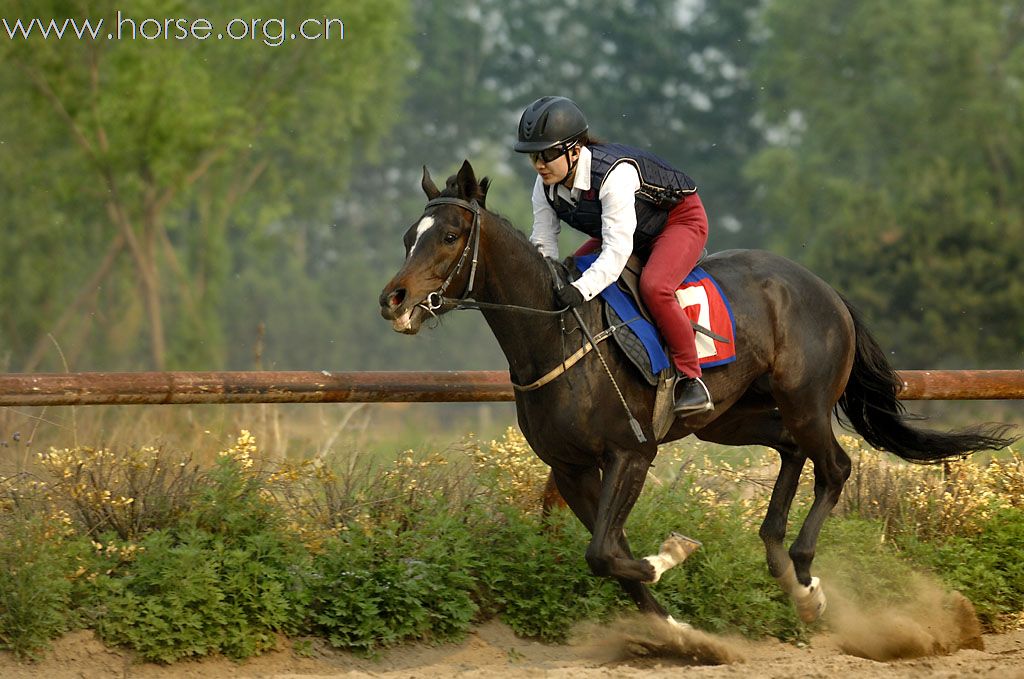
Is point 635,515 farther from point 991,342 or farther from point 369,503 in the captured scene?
point 991,342

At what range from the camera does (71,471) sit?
22.7ft

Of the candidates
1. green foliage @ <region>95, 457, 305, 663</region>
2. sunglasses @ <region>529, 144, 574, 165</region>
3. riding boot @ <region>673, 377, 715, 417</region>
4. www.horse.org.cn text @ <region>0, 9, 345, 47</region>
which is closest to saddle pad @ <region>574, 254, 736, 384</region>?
riding boot @ <region>673, 377, 715, 417</region>

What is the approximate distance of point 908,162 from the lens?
40.7 m

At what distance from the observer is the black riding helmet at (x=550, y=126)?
6.18 meters

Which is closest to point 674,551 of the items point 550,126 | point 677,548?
point 677,548

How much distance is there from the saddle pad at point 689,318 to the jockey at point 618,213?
0.10 meters

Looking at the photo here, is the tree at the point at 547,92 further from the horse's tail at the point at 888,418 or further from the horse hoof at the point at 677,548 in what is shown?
the horse hoof at the point at 677,548

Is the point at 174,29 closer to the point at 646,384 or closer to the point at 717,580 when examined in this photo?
the point at 717,580

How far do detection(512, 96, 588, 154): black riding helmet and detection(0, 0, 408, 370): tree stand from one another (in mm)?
17799

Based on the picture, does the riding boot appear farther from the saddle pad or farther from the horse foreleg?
the horse foreleg

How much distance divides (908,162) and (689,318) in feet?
120

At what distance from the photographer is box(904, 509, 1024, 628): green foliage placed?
7.54m

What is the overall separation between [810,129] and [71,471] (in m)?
42.7

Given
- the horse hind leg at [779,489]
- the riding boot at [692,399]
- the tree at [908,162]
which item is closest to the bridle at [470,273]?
the riding boot at [692,399]
